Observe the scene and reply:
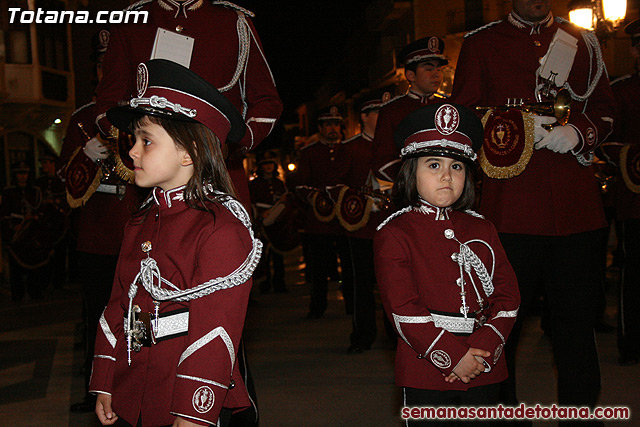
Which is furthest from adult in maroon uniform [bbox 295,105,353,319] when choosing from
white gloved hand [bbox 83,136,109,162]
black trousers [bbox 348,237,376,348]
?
white gloved hand [bbox 83,136,109,162]

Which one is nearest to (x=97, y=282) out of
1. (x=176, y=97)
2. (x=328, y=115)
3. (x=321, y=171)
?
(x=176, y=97)

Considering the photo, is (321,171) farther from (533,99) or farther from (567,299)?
(567,299)

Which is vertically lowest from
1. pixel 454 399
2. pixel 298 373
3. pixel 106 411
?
pixel 298 373

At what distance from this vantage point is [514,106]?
3932 millimetres

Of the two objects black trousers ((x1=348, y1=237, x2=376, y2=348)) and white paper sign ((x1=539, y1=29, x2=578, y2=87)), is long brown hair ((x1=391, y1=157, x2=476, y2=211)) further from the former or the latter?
black trousers ((x1=348, y1=237, x2=376, y2=348))

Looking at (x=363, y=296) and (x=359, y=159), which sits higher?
(x=359, y=159)

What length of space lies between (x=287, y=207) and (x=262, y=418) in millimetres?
7315

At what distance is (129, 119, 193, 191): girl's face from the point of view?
8.86 ft

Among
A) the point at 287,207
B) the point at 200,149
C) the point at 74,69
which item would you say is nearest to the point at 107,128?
the point at 200,149

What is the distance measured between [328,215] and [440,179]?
18.0 ft

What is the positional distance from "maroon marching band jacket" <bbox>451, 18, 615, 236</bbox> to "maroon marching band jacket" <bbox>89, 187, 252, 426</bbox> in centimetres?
176

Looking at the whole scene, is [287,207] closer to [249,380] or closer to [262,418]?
[262,418]

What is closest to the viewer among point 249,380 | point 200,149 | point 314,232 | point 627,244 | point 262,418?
point 200,149

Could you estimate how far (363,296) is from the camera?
7125mm
